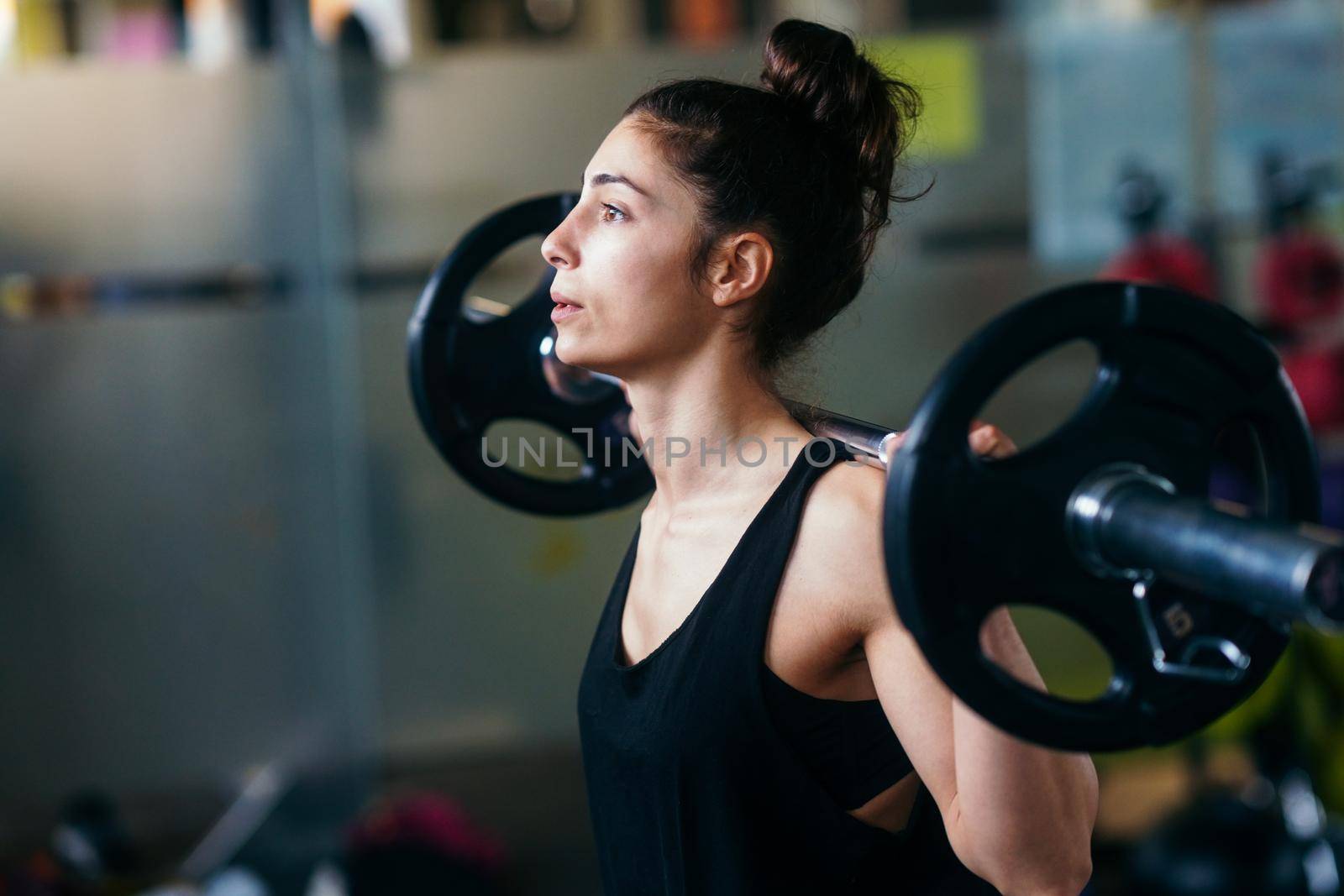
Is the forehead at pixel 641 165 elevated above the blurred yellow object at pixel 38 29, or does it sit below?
below

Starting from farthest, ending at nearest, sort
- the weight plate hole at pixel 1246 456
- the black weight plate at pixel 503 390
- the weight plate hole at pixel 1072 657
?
the weight plate hole at pixel 1072 657 → the black weight plate at pixel 503 390 → the weight plate hole at pixel 1246 456

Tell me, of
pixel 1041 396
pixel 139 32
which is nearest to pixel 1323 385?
pixel 1041 396

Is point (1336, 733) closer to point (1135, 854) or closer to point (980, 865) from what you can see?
point (1135, 854)

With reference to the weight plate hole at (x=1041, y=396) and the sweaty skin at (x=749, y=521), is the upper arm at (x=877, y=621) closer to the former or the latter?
the sweaty skin at (x=749, y=521)

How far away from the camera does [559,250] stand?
0.70 m

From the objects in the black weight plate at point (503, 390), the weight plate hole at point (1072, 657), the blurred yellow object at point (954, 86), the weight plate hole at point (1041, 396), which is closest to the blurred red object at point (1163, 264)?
the weight plate hole at point (1041, 396)

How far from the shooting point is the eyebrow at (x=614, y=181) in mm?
692

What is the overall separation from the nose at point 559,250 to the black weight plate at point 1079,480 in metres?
0.27

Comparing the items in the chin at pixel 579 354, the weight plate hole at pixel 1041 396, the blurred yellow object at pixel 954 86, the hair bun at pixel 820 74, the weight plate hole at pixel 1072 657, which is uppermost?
the blurred yellow object at pixel 954 86

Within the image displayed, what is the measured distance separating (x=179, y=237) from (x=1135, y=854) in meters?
1.94

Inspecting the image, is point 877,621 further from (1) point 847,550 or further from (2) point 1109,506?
(2) point 1109,506

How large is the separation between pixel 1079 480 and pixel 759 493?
0.24 m

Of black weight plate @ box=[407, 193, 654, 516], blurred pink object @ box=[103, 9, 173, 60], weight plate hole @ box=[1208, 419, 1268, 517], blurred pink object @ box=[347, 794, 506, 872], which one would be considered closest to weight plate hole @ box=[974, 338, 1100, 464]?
blurred pink object @ box=[347, 794, 506, 872]

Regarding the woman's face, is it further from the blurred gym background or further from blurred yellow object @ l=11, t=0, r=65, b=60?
blurred yellow object @ l=11, t=0, r=65, b=60
